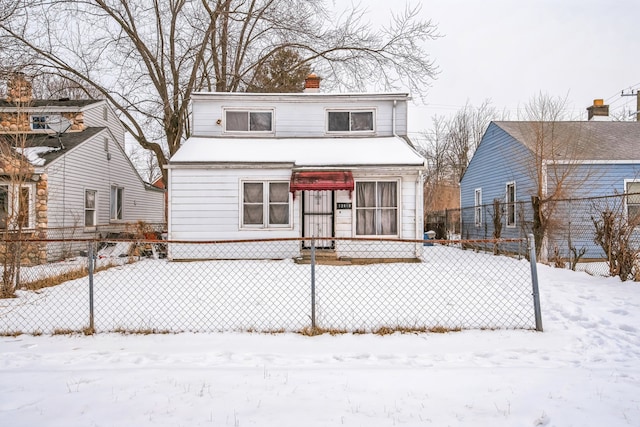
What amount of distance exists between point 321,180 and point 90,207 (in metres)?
10.2

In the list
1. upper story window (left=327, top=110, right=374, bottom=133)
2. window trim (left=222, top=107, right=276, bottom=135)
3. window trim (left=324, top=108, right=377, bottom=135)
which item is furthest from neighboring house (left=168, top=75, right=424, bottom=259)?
upper story window (left=327, top=110, right=374, bottom=133)

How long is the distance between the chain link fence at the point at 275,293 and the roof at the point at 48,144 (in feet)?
13.7

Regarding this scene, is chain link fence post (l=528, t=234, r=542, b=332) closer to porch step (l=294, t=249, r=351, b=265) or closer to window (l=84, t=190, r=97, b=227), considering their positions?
porch step (l=294, t=249, r=351, b=265)

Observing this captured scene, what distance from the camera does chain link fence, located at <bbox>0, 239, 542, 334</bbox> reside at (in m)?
5.48

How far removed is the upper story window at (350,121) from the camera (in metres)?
14.0

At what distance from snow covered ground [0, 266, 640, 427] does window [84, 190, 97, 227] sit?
38.4 feet

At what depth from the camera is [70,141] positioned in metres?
14.7

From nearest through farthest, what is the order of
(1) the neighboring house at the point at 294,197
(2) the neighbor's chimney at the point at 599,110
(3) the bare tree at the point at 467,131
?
1. (1) the neighboring house at the point at 294,197
2. (2) the neighbor's chimney at the point at 599,110
3. (3) the bare tree at the point at 467,131

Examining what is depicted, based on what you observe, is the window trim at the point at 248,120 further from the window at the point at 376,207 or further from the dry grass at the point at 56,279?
the dry grass at the point at 56,279

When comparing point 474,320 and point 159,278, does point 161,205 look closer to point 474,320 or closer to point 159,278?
point 159,278

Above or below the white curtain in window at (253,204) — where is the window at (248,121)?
above

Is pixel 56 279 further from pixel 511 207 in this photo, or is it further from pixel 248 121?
pixel 511 207

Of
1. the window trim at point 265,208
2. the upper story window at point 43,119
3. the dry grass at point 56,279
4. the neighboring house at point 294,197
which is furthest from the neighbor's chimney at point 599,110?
the upper story window at point 43,119

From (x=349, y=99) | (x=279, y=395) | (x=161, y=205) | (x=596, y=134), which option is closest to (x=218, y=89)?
(x=161, y=205)
